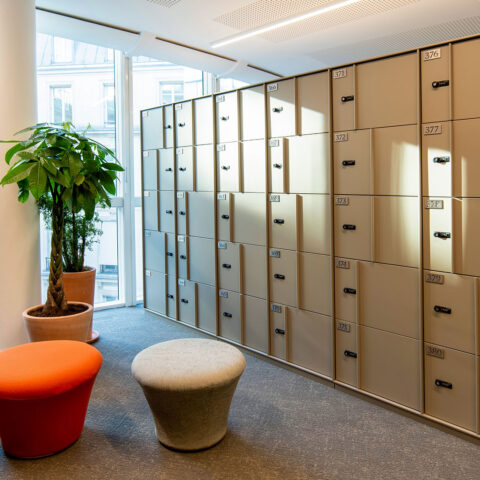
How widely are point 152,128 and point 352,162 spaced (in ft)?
7.72

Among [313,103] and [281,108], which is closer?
[313,103]

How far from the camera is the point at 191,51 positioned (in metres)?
4.71

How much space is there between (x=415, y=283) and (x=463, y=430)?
79 cm

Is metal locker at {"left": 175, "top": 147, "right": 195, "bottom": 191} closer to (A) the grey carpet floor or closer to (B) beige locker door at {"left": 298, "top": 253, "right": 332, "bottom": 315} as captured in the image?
(B) beige locker door at {"left": 298, "top": 253, "right": 332, "bottom": 315}

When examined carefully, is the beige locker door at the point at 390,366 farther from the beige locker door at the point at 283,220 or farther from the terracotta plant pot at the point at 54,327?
the terracotta plant pot at the point at 54,327

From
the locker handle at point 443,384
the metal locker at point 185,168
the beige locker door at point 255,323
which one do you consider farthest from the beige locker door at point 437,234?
the metal locker at point 185,168

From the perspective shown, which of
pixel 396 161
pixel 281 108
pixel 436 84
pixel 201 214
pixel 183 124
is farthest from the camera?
pixel 183 124

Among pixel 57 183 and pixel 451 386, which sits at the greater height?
pixel 57 183

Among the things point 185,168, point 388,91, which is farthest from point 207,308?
point 388,91

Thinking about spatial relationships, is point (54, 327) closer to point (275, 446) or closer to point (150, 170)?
point (275, 446)

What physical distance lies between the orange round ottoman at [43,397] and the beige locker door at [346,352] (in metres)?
1.50

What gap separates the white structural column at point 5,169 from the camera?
3334 mm

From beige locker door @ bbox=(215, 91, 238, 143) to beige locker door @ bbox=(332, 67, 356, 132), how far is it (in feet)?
3.10

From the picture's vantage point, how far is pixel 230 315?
387cm
